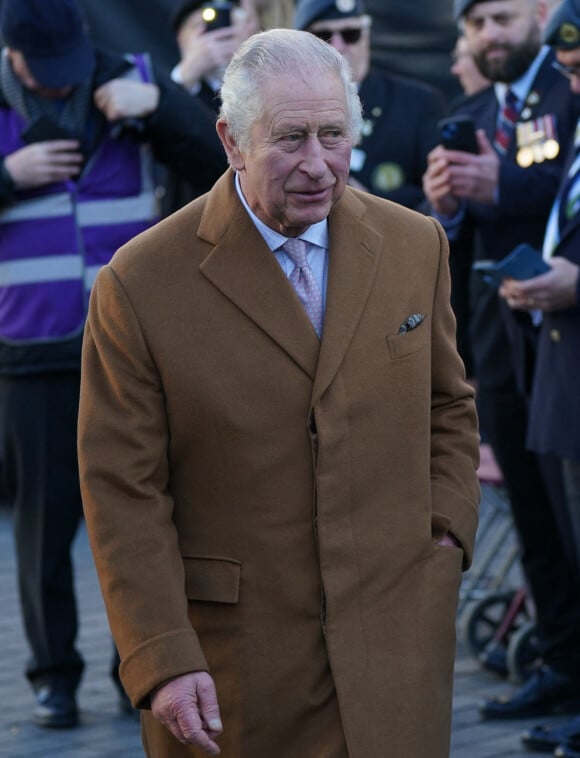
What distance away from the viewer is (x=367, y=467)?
3057 millimetres

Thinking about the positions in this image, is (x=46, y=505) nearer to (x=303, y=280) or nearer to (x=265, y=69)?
(x=303, y=280)

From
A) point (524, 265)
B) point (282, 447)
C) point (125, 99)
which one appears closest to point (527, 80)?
point (524, 265)

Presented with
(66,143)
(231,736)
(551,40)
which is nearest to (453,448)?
(231,736)

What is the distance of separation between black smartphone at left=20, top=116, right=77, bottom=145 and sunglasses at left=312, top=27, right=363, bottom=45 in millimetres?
1229

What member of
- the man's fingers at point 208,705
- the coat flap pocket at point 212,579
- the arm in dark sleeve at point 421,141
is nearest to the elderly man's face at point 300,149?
the coat flap pocket at point 212,579

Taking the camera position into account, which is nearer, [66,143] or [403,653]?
[403,653]

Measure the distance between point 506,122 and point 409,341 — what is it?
2.70 meters

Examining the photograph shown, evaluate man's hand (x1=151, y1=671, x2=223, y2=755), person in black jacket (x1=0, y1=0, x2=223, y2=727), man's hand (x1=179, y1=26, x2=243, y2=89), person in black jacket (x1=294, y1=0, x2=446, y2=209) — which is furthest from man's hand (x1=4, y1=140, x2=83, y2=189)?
man's hand (x1=151, y1=671, x2=223, y2=755)

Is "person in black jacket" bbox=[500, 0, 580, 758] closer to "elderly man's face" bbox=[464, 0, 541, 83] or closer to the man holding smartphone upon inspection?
the man holding smartphone

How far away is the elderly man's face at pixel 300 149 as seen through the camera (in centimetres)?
291

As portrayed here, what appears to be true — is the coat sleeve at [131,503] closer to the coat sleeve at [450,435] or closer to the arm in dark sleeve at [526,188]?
the coat sleeve at [450,435]

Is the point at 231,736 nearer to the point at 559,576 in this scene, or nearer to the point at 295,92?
A: the point at 295,92

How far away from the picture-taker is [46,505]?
5527 mm

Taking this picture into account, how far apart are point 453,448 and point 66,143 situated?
99.9 inches
